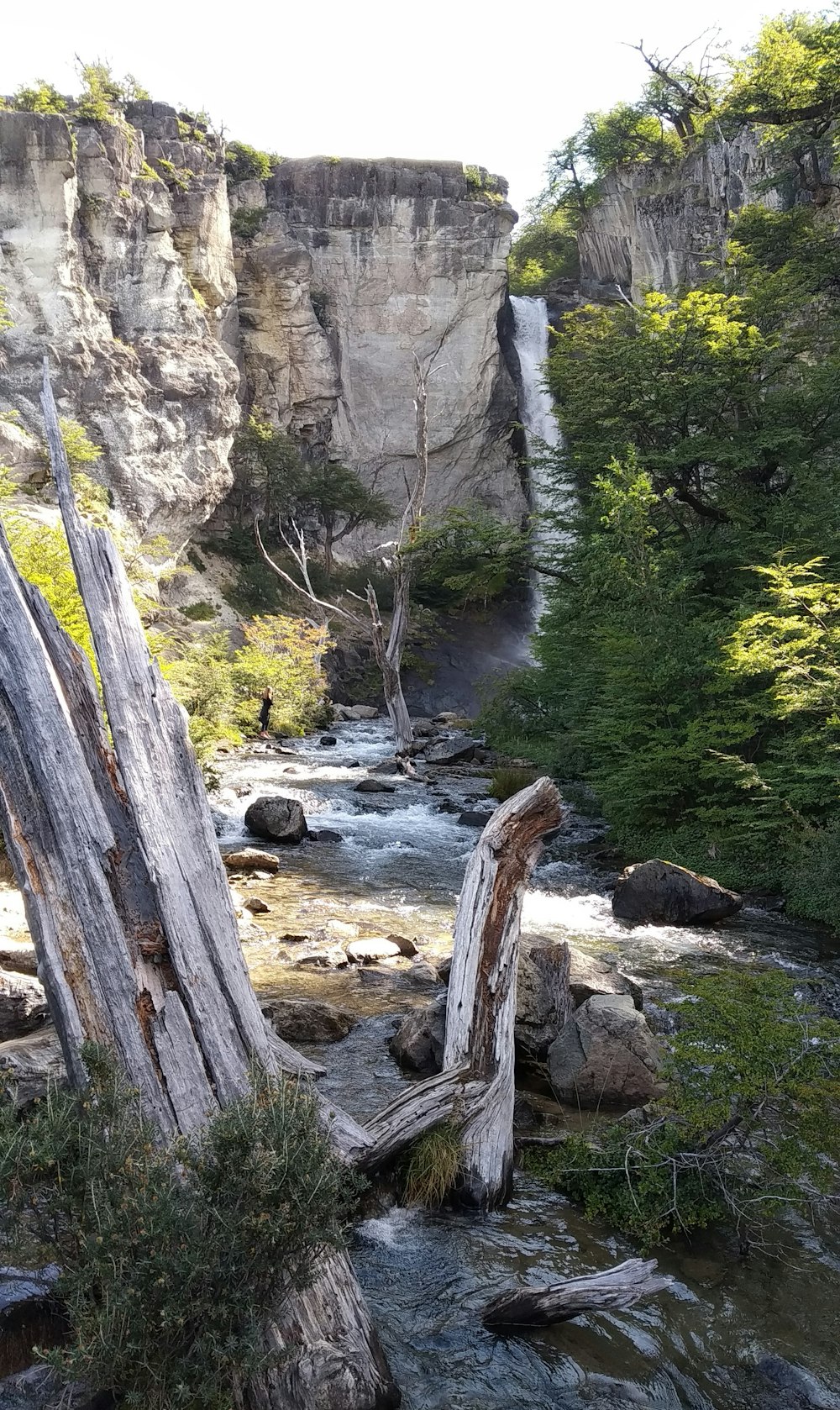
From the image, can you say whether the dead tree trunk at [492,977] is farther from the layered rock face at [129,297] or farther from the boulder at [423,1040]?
the layered rock face at [129,297]

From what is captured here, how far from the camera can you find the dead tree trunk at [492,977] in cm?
448

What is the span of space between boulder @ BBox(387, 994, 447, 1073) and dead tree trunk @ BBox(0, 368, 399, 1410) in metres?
1.79

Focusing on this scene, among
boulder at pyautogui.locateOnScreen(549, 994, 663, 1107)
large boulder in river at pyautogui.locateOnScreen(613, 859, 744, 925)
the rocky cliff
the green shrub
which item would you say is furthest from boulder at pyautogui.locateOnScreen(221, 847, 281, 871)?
the rocky cliff

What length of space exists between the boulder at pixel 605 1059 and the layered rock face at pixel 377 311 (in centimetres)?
3462

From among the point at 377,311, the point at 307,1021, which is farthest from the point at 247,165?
the point at 307,1021

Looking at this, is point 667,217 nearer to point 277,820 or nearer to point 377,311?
point 377,311

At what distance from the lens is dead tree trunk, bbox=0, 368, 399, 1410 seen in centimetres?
337

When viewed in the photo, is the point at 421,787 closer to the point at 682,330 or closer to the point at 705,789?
the point at 705,789

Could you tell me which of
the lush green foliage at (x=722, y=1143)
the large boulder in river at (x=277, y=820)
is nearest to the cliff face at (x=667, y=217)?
the large boulder in river at (x=277, y=820)

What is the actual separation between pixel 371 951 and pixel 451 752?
1216 centimetres

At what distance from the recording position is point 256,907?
373 inches

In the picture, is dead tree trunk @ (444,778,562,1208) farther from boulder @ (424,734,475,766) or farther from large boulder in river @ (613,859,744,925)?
boulder @ (424,734,475,766)

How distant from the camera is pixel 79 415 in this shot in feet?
90.7

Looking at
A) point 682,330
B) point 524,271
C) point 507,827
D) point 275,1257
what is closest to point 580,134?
point 524,271
